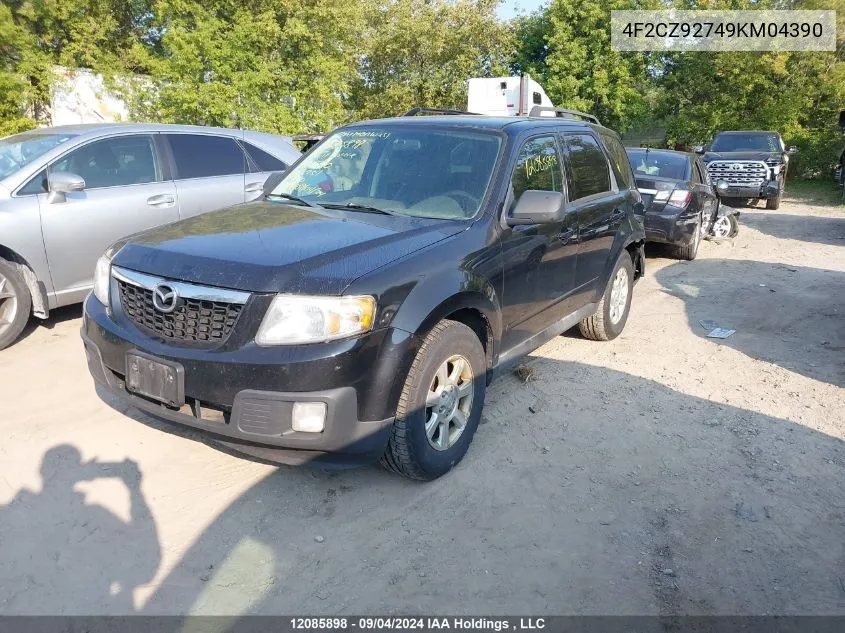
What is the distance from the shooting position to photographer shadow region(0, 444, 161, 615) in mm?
2623

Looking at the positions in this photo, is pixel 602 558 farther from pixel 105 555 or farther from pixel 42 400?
pixel 42 400

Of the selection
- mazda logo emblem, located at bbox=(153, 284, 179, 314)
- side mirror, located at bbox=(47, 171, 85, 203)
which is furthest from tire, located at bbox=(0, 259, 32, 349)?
mazda logo emblem, located at bbox=(153, 284, 179, 314)

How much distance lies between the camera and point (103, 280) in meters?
3.54

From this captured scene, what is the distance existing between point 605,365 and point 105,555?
3811mm

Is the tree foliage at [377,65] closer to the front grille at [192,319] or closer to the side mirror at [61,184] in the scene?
the side mirror at [61,184]

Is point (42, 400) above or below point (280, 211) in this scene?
below

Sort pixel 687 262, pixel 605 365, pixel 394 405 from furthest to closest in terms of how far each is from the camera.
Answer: pixel 687 262, pixel 605 365, pixel 394 405

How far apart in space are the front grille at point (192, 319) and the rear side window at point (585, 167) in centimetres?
271

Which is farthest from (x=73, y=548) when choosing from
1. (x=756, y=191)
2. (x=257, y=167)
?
(x=756, y=191)

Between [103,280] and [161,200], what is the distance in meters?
2.64

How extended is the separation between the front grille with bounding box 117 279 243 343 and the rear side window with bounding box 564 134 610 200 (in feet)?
8.88

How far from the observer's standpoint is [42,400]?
4.27m

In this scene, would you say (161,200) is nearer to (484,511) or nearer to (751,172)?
(484,511)

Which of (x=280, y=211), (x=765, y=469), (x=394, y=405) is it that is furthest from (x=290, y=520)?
(x=765, y=469)
